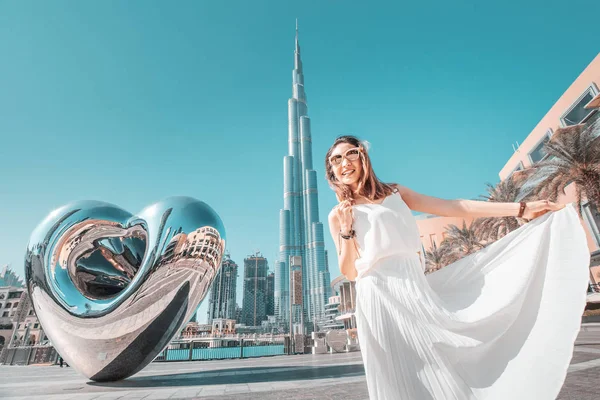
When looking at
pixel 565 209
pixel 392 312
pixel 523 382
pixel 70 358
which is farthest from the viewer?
pixel 70 358

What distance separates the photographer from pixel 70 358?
19.7 feet

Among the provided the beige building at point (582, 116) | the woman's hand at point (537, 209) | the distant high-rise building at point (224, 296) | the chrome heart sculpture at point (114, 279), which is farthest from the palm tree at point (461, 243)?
the distant high-rise building at point (224, 296)

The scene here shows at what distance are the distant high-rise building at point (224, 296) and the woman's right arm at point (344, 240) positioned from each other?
465ft

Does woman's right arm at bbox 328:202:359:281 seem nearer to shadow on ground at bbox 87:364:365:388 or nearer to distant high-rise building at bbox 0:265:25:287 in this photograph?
shadow on ground at bbox 87:364:365:388

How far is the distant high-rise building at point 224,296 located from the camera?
456ft

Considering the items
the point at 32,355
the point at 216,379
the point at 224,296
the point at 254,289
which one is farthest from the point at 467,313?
the point at 254,289

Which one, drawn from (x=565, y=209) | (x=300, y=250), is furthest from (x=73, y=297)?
(x=300, y=250)

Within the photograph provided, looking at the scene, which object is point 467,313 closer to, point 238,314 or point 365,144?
point 365,144

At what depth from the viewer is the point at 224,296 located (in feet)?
467

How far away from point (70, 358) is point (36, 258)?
2097 mm

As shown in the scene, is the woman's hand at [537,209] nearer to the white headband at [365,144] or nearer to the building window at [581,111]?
the white headband at [365,144]

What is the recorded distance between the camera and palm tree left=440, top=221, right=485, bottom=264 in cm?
2605

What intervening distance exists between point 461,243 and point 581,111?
1514 cm

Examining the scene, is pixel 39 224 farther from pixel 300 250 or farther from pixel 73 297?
pixel 300 250
